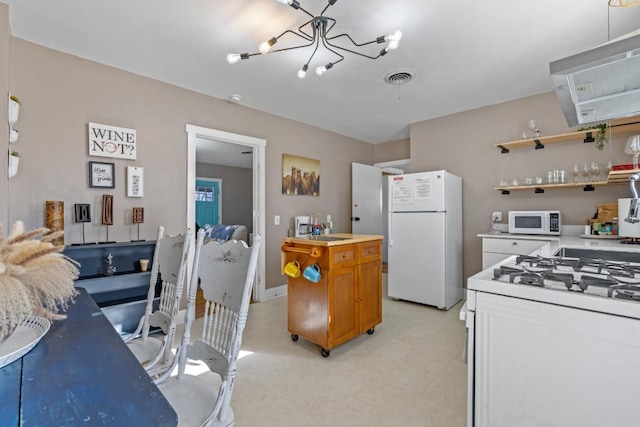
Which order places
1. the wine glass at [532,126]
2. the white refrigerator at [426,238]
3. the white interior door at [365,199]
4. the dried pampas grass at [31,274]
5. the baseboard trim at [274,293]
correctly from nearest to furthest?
the dried pampas grass at [31,274] → the wine glass at [532,126] → the white refrigerator at [426,238] → the baseboard trim at [274,293] → the white interior door at [365,199]

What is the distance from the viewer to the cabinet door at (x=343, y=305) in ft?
7.88

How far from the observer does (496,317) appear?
3.76ft

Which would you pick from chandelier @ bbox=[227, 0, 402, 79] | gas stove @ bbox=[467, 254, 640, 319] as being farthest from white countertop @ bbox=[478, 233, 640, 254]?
chandelier @ bbox=[227, 0, 402, 79]

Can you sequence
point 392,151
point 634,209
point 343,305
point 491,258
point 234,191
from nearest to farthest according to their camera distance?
1. point 634,209
2. point 343,305
3. point 491,258
4. point 392,151
5. point 234,191

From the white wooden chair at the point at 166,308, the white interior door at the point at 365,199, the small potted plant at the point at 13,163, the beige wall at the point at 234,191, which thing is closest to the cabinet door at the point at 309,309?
the white wooden chair at the point at 166,308

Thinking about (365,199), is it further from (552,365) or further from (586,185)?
(552,365)

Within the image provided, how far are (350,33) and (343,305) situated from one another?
7.01 feet

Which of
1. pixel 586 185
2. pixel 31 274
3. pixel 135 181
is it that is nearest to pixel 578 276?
pixel 31 274

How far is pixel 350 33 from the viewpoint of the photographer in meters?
2.31

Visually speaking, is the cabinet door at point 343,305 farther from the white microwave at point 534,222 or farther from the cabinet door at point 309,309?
the white microwave at point 534,222

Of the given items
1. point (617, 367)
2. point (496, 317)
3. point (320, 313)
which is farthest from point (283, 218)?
point (617, 367)

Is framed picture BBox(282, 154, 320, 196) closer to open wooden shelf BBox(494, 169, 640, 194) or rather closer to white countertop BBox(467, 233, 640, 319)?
open wooden shelf BBox(494, 169, 640, 194)

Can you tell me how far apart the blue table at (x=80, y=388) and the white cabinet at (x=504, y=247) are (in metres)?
3.31

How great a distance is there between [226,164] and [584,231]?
676 cm
